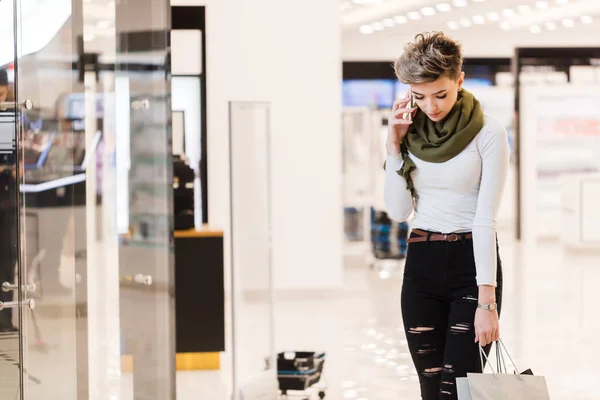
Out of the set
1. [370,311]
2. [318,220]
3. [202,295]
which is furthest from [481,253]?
[318,220]

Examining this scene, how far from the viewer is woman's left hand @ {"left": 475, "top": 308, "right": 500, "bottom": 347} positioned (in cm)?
228

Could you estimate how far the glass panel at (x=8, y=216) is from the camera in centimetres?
253

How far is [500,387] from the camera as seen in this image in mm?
2166

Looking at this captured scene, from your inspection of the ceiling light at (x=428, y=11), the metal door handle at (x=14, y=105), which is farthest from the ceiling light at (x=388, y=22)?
the metal door handle at (x=14, y=105)

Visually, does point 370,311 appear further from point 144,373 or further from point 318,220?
point 144,373

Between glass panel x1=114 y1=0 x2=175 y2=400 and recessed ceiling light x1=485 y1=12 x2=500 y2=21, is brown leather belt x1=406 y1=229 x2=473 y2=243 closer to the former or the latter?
glass panel x1=114 y1=0 x2=175 y2=400

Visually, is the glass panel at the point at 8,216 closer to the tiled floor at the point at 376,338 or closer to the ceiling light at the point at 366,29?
the tiled floor at the point at 376,338

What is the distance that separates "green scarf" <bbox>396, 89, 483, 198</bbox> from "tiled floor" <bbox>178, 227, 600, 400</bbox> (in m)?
1.67

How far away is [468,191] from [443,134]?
0.16 metres

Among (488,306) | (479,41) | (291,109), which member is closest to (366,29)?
(479,41)

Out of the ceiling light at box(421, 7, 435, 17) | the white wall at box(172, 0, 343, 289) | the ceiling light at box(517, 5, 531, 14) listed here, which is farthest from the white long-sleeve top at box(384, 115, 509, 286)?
the ceiling light at box(517, 5, 531, 14)

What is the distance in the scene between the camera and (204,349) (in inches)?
213

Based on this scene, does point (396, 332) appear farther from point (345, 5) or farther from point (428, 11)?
point (428, 11)

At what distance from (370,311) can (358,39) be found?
9.08 metres
